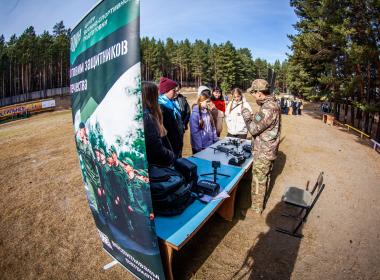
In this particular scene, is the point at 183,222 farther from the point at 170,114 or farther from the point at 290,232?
the point at 290,232

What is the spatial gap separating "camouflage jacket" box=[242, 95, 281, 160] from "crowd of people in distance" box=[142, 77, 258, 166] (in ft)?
1.83

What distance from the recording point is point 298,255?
3.69m

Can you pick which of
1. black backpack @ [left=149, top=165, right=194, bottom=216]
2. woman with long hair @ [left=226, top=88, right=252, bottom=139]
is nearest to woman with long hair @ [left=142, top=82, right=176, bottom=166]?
black backpack @ [left=149, top=165, right=194, bottom=216]

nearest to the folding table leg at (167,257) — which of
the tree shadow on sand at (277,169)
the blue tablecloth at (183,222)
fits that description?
the blue tablecloth at (183,222)

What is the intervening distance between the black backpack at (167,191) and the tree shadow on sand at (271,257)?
1284mm

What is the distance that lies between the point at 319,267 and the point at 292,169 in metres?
4.50

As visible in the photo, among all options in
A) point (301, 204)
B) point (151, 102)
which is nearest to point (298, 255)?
point (301, 204)

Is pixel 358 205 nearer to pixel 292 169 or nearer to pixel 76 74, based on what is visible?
pixel 292 169

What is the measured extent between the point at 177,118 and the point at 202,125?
1.18 m

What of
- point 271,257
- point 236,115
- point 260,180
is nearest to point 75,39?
point 260,180

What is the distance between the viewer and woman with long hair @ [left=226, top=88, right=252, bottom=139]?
6148mm

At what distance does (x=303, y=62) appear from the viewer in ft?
65.9

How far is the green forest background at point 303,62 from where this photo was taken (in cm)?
1345

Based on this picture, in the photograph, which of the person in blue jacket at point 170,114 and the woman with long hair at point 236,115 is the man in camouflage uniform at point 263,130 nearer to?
the person in blue jacket at point 170,114
